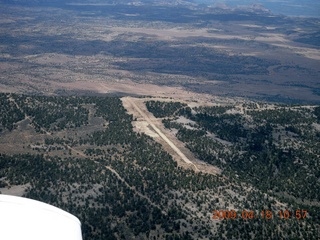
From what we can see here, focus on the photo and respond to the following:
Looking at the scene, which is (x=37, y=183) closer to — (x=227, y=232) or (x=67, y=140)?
(x=67, y=140)
